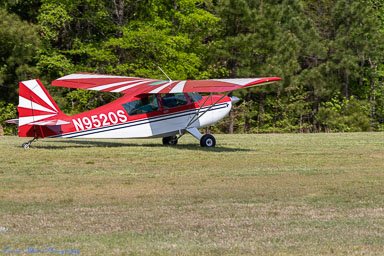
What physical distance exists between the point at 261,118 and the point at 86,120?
971 inches

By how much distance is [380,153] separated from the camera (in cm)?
1673

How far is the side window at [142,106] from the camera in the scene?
17688mm

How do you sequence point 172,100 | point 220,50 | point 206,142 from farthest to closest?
point 220,50 < point 206,142 < point 172,100

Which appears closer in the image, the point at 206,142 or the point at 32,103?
the point at 32,103

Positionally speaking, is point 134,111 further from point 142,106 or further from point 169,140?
point 169,140

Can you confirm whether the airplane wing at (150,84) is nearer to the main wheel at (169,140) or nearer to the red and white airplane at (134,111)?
the red and white airplane at (134,111)

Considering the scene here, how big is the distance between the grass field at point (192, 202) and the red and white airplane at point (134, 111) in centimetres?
73

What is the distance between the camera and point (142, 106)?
705 inches

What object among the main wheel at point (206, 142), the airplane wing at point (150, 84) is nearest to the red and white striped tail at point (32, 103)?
the airplane wing at point (150, 84)

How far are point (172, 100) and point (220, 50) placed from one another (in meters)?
19.3

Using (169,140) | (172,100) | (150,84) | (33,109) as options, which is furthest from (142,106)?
(33,109)

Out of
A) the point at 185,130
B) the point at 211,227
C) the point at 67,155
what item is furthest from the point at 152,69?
the point at 211,227

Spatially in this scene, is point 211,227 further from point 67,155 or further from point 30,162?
point 67,155

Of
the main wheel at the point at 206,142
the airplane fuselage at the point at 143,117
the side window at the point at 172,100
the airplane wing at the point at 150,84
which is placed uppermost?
the airplane wing at the point at 150,84
